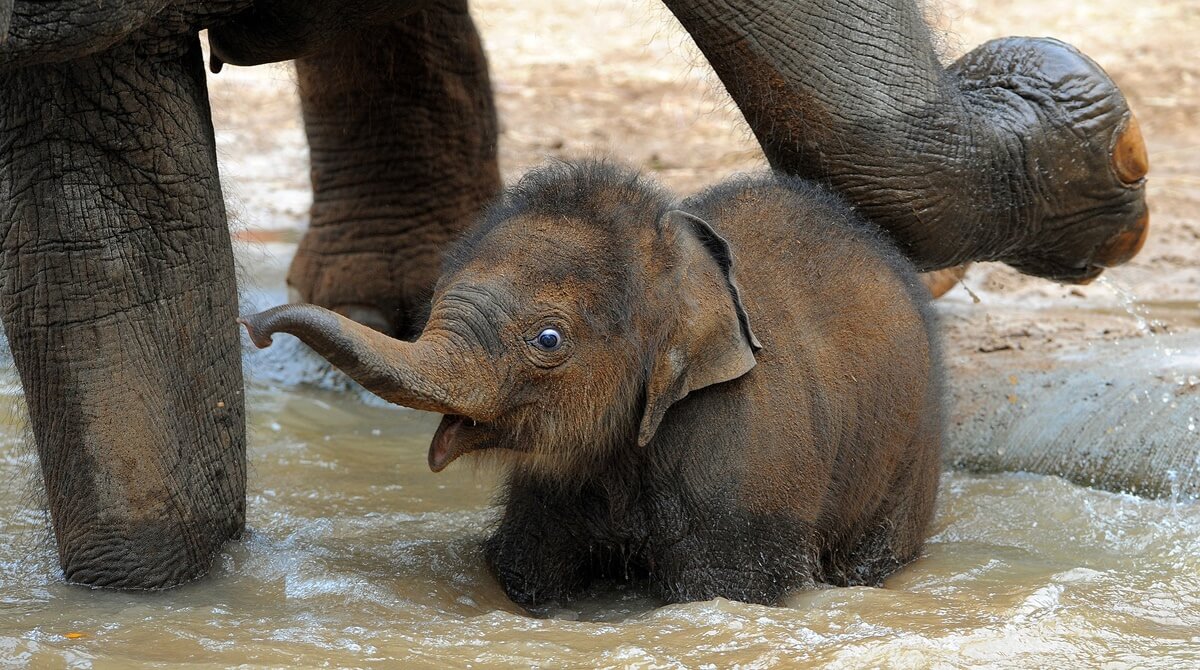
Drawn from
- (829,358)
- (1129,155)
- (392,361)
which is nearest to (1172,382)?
(1129,155)

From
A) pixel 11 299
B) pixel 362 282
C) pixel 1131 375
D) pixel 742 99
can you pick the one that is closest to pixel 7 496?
pixel 11 299

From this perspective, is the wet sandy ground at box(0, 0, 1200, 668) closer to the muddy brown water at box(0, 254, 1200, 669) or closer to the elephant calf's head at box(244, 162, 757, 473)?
the muddy brown water at box(0, 254, 1200, 669)

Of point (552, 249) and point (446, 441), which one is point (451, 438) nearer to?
point (446, 441)

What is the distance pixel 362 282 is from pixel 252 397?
1.68 ft

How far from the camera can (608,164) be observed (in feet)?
11.5

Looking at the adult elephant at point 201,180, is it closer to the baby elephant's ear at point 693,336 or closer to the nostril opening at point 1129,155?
the nostril opening at point 1129,155

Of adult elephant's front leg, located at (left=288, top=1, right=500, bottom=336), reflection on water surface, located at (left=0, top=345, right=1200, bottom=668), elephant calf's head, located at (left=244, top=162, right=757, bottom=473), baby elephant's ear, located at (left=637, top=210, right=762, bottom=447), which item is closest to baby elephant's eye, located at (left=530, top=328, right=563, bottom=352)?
elephant calf's head, located at (left=244, top=162, right=757, bottom=473)

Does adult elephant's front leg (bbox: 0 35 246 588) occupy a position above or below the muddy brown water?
above

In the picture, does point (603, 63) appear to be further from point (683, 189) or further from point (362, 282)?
point (362, 282)

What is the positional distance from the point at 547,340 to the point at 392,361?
40 cm

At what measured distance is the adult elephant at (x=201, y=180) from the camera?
3.24m

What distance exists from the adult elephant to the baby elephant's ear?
0.42 metres

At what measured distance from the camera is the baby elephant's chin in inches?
124

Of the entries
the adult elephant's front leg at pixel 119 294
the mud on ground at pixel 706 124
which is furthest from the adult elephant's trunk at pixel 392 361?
the mud on ground at pixel 706 124
